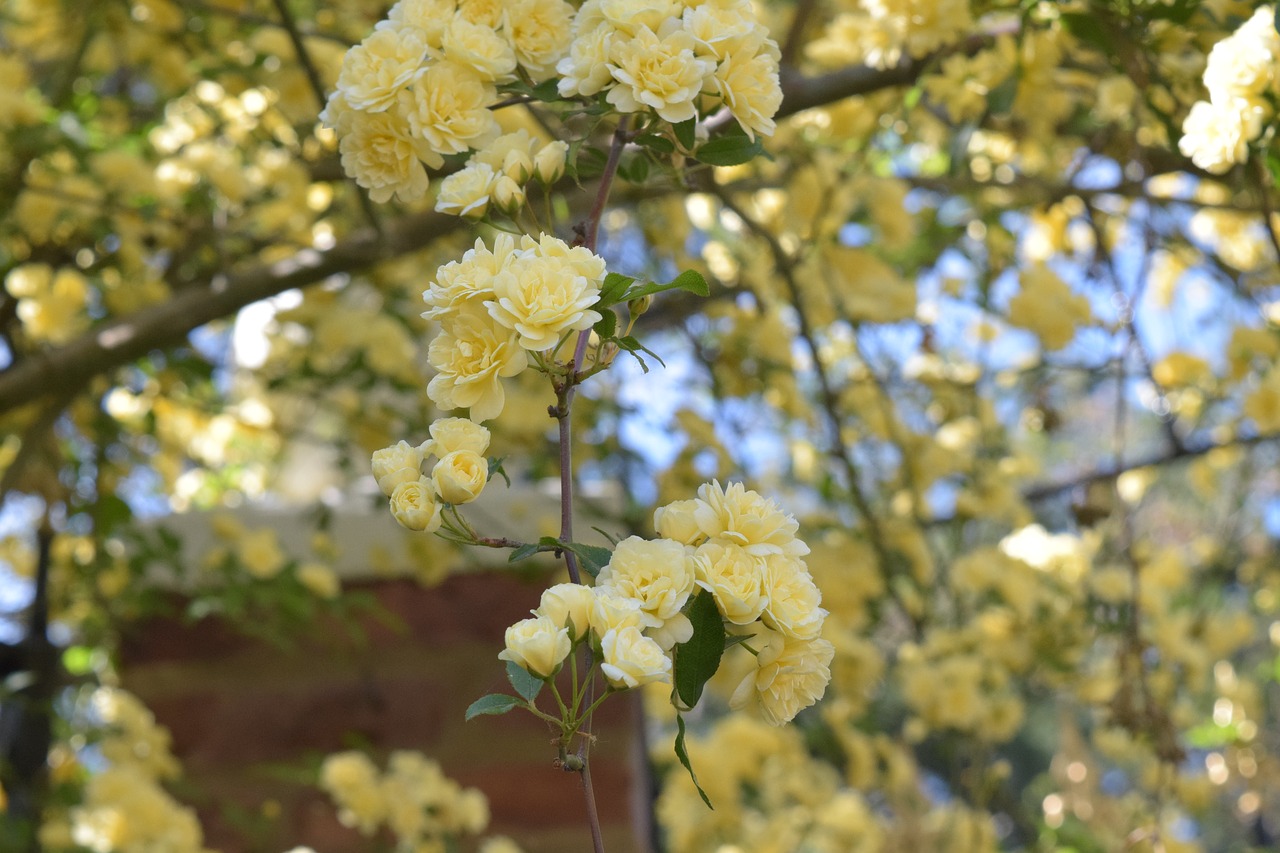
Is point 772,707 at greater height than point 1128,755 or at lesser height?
greater

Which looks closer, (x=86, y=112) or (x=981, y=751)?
(x=86, y=112)

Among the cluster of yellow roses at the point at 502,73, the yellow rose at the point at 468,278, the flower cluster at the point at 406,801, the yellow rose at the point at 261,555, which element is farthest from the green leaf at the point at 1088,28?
the yellow rose at the point at 261,555

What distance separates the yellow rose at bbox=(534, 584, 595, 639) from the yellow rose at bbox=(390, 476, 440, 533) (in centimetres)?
7

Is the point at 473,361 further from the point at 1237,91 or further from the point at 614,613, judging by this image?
the point at 1237,91

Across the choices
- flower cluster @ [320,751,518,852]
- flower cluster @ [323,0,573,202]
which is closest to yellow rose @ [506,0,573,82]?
flower cluster @ [323,0,573,202]

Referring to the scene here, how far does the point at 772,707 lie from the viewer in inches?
22.1

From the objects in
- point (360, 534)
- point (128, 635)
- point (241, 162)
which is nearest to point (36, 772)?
point (128, 635)

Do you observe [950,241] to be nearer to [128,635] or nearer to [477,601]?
[477,601]

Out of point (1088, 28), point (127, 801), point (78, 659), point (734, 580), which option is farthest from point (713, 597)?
point (78, 659)

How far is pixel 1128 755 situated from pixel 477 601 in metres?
1.47

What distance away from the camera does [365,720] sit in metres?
1.62

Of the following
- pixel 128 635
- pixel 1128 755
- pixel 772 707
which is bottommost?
pixel 1128 755

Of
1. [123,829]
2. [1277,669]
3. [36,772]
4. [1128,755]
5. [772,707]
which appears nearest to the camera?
[772,707]

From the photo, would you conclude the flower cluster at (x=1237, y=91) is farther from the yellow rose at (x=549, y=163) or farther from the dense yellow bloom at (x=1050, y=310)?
the dense yellow bloom at (x=1050, y=310)
